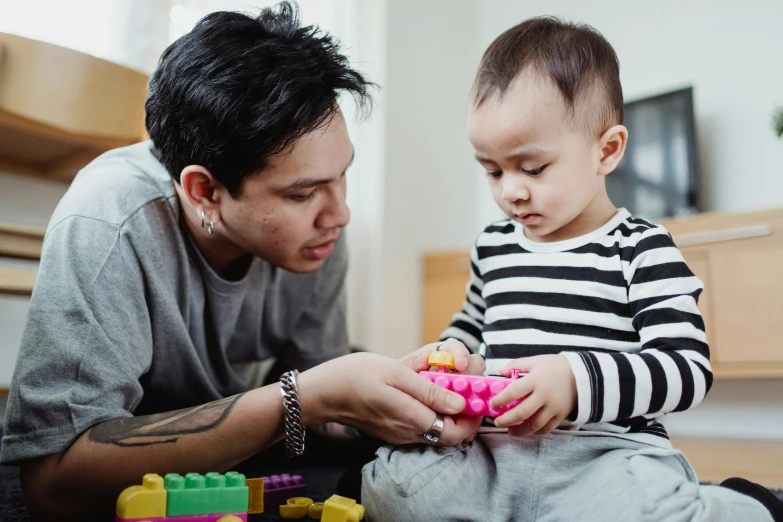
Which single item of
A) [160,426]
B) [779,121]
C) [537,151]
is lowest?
[160,426]

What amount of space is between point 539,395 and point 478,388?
65 millimetres

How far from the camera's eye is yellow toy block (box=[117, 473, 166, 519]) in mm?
692

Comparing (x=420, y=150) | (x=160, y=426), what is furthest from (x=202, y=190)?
(x=420, y=150)

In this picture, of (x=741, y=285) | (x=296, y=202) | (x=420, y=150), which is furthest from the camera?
(x=420, y=150)

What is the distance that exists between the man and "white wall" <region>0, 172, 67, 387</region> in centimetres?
86

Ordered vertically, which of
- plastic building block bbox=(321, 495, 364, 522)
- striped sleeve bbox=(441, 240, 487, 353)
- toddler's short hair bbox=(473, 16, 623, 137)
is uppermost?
toddler's short hair bbox=(473, 16, 623, 137)

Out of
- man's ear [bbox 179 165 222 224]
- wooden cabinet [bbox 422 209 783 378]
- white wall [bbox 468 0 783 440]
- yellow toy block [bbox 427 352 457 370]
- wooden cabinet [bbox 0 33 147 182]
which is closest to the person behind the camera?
yellow toy block [bbox 427 352 457 370]

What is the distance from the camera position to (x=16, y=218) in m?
1.83

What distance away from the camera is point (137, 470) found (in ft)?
2.78

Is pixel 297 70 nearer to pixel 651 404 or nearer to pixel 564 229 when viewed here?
pixel 564 229

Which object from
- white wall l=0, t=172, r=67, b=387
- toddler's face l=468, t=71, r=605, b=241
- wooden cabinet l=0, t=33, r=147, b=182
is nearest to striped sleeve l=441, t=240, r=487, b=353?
toddler's face l=468, t=71, r=605, b=241

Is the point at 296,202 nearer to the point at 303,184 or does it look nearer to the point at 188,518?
the point at 303,184

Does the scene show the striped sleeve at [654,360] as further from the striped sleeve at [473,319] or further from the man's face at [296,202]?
the man's face at [296,202]

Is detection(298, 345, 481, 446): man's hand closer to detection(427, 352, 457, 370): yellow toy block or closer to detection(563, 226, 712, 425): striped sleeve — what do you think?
detection(427, 352, 457, 370): yellow toy block
